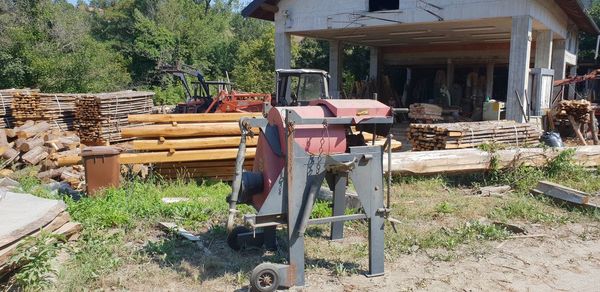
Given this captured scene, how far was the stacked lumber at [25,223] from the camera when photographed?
3.95 m

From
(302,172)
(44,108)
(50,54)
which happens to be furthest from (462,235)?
(50,54)

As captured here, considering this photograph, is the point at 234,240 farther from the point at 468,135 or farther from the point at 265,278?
the point at 468,135

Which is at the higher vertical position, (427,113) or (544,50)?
(544,50)

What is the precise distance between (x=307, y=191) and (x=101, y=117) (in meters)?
12.2

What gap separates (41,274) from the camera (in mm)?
3992

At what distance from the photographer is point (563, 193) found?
728cm

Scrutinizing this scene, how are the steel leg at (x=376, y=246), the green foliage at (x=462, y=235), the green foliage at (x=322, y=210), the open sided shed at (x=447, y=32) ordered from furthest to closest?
the open sided shed at (x=447, y=32)
the green foliage at (x=322, y=210)
the green foliage at (x=462, y=235)
the steel leg at (x=376, y=246)

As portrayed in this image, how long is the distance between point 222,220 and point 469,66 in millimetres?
19792

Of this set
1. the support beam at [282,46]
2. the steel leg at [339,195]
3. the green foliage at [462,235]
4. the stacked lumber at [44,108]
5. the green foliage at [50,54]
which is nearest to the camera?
the steel leg at [339,195]

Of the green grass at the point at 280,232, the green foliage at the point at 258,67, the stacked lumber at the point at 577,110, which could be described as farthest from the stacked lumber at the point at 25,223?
the green foliage at the point at 258,67

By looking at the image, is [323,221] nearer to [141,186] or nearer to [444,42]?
[141,186]

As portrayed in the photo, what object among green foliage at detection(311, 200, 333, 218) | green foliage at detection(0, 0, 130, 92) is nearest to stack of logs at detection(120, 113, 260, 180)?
green foliage at detection(311, 200, 333, 218)

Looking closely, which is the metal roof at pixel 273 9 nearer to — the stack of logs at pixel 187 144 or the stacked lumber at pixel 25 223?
the stack of logs at pixel 187 144

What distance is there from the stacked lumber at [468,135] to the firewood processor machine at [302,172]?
17.0ft
